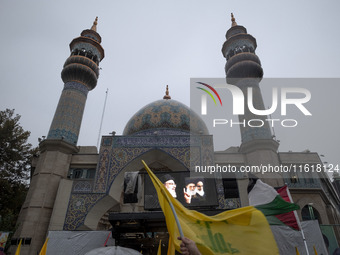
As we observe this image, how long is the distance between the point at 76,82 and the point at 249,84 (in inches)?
465

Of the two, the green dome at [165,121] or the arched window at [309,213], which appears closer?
the arched window at [309,213]

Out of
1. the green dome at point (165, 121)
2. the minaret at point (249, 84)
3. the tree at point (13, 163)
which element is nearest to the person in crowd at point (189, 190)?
the minaret at point (249, 84)

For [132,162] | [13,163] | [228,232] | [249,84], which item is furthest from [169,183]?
[13,163]

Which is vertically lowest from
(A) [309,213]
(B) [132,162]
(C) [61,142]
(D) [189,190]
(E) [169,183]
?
(A) [309,213]

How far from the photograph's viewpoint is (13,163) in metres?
16.9

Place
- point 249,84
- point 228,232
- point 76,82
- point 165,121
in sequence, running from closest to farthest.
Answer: point 228,232 < point 249,84 < point 76,82 < point 165,121

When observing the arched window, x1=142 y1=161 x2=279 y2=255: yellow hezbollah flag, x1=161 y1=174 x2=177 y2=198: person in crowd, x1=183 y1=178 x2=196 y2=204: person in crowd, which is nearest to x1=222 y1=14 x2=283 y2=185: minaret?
the arched window

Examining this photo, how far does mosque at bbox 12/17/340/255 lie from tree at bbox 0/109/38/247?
3.23m

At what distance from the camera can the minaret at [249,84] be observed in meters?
13.1

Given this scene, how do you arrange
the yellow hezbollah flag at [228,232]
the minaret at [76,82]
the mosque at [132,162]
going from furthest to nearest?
the minaret at [76,82] < the mosque at [132,162] < the yellow hezbollah flag at [228,232]

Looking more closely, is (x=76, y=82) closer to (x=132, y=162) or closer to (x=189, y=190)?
(x=132, y=162)

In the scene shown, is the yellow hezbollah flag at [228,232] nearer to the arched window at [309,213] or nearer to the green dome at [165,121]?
the arched window at [309,213]

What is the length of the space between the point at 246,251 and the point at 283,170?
41.6 feet

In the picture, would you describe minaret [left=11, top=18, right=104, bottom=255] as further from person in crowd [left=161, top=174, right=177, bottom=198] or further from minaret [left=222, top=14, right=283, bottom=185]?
minaret [left=222, top=14, right=283, bottom=185]
